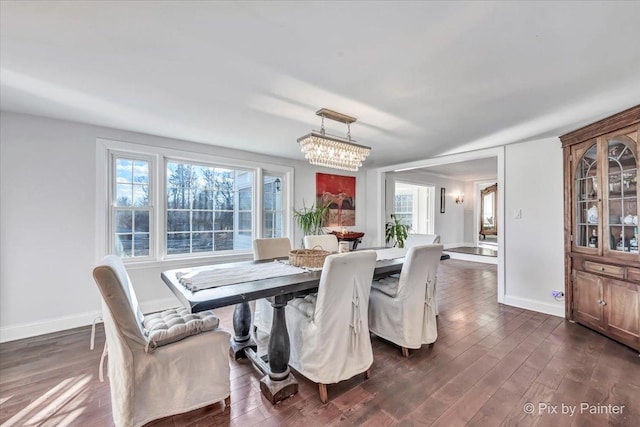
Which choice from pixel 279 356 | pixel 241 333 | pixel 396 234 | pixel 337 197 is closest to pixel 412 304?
pixel 279 356

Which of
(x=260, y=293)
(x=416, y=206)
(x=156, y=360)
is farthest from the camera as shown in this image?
(x=416, y=206)

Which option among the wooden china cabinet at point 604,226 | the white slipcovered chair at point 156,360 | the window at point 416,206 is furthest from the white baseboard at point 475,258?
the white slipcovered chair at point 156,360

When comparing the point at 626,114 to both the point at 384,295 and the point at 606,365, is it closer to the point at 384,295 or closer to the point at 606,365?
the point at 606,365

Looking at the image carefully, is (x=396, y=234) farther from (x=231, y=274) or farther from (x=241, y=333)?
(x=231, y=274)

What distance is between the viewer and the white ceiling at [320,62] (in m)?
1.33

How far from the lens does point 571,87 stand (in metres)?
→ 2.04

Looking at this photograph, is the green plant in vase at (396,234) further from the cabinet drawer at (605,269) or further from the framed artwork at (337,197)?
the cabinet drawer at (605,269)

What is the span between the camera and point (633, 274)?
7.98 feet

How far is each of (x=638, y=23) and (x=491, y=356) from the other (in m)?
2.38

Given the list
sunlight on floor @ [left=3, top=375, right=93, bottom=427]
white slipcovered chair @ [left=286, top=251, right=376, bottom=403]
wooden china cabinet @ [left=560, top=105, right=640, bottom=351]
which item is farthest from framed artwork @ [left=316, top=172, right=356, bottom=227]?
sunlight on floor @ [left=3, top=375, right=93, bottom=427]

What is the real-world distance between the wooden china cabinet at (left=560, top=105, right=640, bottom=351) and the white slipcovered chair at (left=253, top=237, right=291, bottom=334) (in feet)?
10.6

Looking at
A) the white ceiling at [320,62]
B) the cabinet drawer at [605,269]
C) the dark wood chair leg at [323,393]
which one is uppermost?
the white ceiling at [320,62]

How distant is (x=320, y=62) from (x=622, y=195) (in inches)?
121

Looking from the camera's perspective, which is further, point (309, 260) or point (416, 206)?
point (416, 206)
